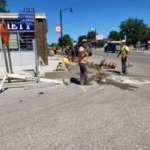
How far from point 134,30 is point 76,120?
396 feet

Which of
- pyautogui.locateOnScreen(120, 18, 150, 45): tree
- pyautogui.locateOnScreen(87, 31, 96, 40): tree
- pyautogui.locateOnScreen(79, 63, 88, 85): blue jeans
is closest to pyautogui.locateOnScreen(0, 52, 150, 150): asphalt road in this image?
pyautogui.locateOnScreen(79, 63, 88, 85): blue jeans

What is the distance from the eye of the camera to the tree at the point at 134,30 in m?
124

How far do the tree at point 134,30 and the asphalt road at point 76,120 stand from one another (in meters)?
112

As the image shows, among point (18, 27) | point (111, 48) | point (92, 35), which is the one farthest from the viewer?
point (92, 35)

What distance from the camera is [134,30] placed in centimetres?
12756

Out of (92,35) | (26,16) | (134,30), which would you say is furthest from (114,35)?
(26,16)

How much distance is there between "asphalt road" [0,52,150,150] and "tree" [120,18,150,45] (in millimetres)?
111614

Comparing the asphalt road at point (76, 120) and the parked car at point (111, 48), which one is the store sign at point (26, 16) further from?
the parked car at point (111, 48)

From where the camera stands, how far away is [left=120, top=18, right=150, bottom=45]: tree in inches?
4877

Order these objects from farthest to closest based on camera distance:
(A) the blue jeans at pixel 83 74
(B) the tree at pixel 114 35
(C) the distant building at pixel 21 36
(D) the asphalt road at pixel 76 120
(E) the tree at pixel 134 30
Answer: (B) the tree at pixel 114 35
(E) the tree at pixel 134 30
(C) the distant building at pixel 21 36
(A) the blue jeans at pixel 83 74
(D) the asphalt road at pixel 76 120

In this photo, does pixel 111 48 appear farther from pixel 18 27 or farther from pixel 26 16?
pixel 26 16

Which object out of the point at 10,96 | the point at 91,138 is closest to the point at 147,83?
the point at 10,96

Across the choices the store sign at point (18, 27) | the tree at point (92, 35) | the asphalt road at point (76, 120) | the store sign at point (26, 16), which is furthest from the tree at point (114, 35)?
the asphalt road at point (76, 120)

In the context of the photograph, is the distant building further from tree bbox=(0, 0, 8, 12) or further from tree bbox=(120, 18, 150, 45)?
tree bbox=(120, 18, 150, 45)
